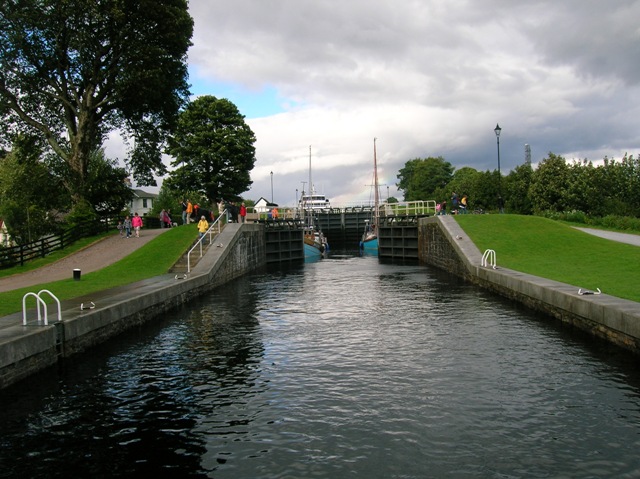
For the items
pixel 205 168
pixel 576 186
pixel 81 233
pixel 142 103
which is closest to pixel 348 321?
pixel 81 233

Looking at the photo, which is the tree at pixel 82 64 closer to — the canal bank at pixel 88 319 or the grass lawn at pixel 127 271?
the grass lawn at pixel 127 271

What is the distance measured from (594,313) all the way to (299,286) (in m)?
15.0

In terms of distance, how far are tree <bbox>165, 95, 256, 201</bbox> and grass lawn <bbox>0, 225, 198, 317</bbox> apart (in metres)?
28.4

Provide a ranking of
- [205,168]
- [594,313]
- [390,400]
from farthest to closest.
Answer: [205,168] < [594,313] < [390,400]

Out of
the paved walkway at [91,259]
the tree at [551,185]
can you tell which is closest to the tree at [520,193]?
the tree at [551,185]

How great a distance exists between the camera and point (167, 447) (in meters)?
7.32

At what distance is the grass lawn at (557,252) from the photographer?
1694 cm

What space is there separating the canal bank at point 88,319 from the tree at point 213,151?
39.1 metres

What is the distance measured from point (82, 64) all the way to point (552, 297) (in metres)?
32.4

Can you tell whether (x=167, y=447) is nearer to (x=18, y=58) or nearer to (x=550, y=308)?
(x=550, y=308)

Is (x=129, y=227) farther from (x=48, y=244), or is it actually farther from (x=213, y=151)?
(x=213, y=151)

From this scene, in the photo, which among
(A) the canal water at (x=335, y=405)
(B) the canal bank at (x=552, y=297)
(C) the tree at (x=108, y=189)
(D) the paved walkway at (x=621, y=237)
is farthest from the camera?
(C) the tree at (x=108, y=189)

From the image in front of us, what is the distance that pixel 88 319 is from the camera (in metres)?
12.6

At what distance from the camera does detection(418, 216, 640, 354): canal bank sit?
37.3ft
